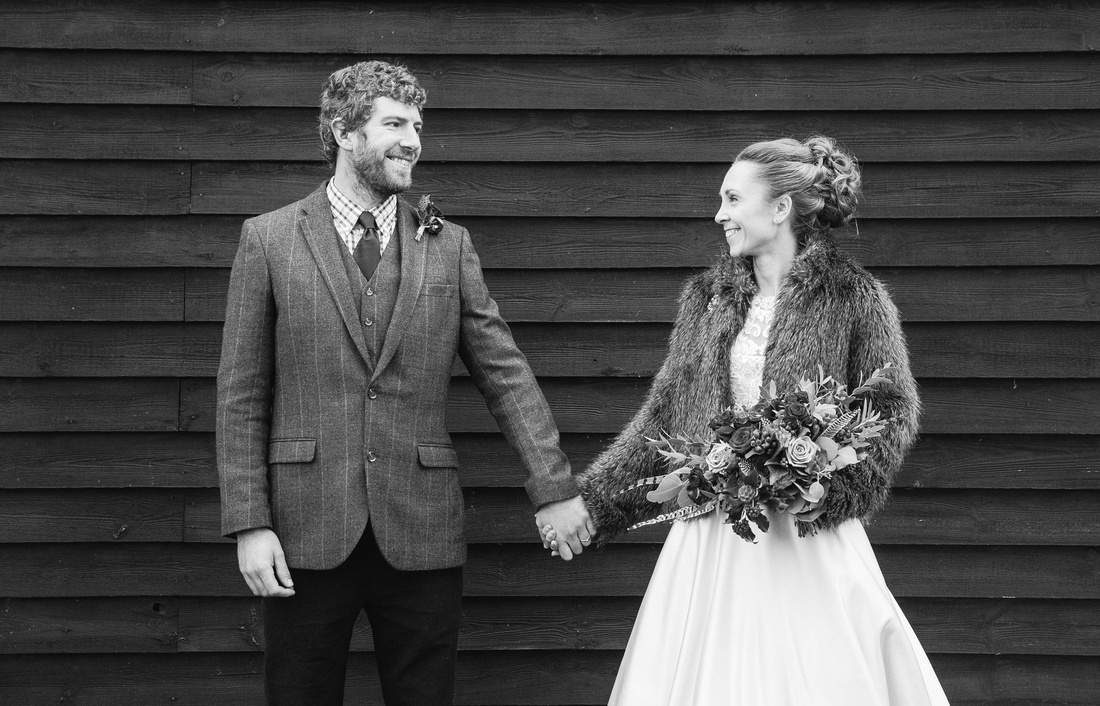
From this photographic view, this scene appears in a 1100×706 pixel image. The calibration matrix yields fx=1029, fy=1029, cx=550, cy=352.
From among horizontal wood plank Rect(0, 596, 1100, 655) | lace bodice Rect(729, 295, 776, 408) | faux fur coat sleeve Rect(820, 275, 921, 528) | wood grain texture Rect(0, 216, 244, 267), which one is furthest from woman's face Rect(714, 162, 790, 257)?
wood grain texture Rect(0, 216, 244, 267)

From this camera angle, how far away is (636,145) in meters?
3.52

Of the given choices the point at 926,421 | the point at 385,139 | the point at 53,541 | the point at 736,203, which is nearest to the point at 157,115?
the point at 385,139

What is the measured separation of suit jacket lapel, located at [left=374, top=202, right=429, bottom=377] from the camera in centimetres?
271

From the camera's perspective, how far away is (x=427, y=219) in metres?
2.87

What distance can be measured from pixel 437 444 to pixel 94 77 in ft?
5.92

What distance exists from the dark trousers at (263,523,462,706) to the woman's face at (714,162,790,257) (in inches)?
47.5

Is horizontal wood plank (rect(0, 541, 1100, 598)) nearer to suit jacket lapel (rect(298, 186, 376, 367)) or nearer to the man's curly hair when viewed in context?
suit jacket lapel (rect(298, 186, 376, 367))

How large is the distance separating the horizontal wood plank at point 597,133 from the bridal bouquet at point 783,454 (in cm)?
123

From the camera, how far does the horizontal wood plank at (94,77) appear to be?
3.42 metres

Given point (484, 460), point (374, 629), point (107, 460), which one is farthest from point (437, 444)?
point (107, 460)

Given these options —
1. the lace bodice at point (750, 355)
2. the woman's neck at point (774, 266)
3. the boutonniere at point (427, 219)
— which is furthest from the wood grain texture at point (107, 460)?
the woman's neck at point (774, 266)

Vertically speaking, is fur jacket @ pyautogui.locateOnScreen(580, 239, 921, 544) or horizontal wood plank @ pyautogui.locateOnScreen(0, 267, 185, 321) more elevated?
horizontal wood plank @ pyautogui.locateOnScreen(0, 267, 185, 321)

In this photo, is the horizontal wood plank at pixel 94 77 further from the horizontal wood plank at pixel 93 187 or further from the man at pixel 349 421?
the man at pixel 349 421

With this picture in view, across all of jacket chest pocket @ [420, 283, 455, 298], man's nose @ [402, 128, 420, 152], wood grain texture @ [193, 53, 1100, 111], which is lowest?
jacket chest pocket @ [420, 283, 455, 298]
